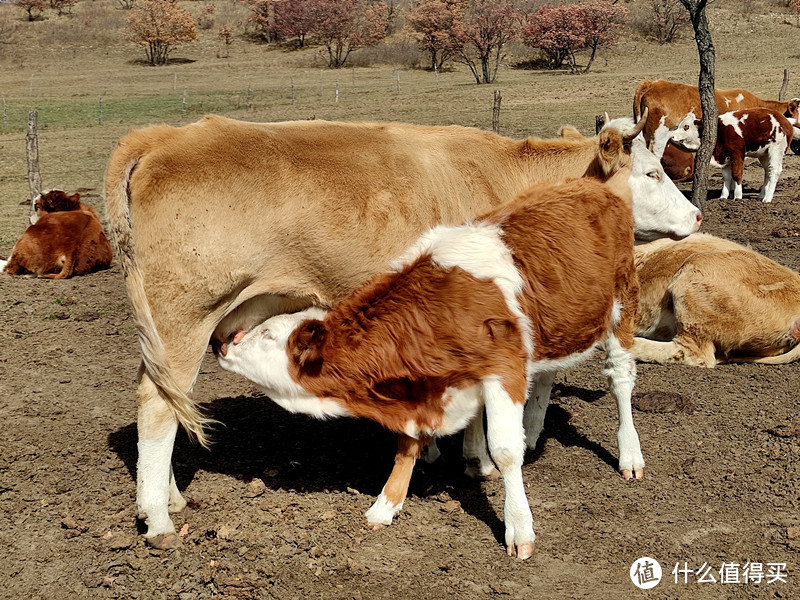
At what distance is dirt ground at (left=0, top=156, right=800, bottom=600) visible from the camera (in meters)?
4.00

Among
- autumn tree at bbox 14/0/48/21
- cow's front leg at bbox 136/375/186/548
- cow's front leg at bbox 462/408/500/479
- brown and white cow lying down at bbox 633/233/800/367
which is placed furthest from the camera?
autumn tree at bbox 14/0/48/21

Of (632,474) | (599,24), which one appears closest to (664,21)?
(599,24)

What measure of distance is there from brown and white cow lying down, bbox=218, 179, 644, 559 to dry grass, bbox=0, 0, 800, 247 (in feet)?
34.5

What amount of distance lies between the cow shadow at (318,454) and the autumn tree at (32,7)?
72517mm

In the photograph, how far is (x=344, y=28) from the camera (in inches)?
2274

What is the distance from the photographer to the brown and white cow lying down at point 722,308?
21.8ft

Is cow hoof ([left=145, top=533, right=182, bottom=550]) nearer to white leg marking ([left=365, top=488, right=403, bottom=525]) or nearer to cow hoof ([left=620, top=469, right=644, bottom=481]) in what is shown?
white leg marking ([left=365, top=488, right=403, bottom=525])

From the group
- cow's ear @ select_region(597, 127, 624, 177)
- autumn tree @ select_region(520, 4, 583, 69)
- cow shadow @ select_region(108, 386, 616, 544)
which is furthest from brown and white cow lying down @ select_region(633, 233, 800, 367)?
autumn tree @ select_region(520, 4, 583, 69)

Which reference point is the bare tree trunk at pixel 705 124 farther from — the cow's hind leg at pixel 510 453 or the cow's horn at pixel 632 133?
the cow's hind leg at pixel 510 453

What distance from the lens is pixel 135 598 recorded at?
12.9ft

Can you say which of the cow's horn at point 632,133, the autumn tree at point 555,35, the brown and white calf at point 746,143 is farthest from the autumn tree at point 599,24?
the cow's horn at point 632,133

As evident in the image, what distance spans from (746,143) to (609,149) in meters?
10.4

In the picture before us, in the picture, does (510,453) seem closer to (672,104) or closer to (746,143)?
(746,143)

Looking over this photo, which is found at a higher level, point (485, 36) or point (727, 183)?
point (485, 36)
